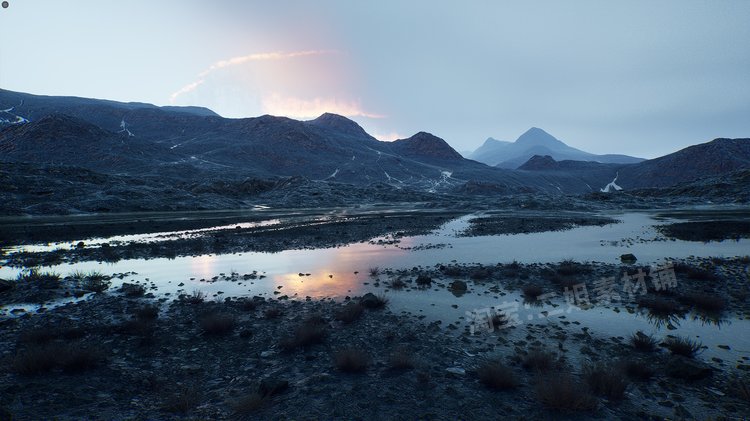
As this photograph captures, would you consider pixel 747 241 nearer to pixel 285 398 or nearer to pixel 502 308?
pixel 502 308

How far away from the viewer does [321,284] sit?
1631 cm

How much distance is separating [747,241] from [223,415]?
39.2 metres

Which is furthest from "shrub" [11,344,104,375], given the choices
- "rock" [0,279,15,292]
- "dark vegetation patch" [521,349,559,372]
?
"dark vegetation patch" [521,349,559,372]

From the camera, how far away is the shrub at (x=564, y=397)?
255 inches

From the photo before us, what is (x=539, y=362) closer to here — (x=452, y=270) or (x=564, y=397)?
(x=564, y=397)

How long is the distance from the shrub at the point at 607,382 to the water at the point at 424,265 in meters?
3.62

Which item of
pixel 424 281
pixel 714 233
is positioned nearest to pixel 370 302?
pixel 424 281

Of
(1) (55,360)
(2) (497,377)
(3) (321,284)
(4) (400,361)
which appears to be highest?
(1) (55,360)

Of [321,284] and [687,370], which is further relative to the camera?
[321,284]

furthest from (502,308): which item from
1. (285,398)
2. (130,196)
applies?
(130,196)

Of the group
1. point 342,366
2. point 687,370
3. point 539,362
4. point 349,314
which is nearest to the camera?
point 687,370

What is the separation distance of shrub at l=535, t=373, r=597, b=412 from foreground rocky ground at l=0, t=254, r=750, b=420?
0.07 feet

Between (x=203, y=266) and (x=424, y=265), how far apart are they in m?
13.7

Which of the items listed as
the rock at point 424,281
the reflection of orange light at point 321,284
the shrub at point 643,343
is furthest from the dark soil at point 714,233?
the reflection of orange light at point 321,284
